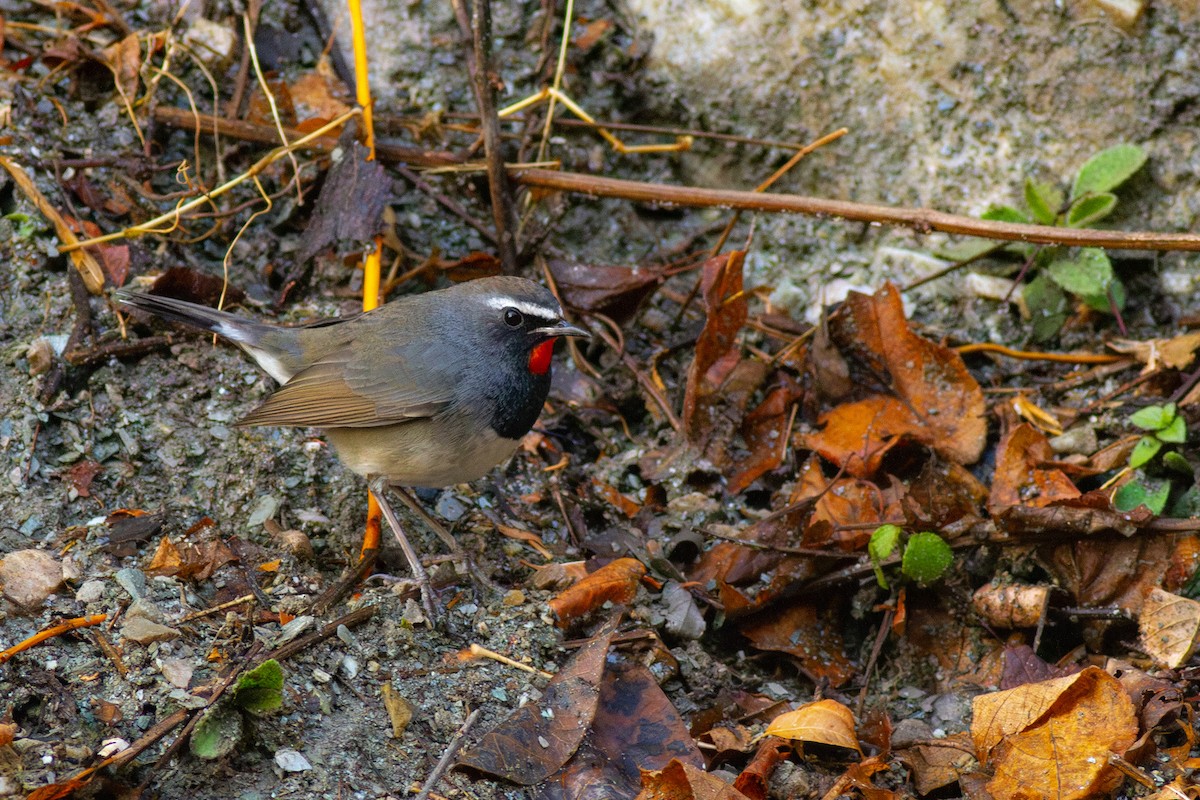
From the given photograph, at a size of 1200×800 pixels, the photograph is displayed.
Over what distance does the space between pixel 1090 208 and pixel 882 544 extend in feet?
7.22

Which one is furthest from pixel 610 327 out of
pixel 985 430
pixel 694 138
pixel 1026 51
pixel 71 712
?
pixel 71 712

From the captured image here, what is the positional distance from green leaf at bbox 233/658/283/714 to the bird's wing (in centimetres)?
148

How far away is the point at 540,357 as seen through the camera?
15.7ft

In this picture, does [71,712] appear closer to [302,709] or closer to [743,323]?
[302,709]

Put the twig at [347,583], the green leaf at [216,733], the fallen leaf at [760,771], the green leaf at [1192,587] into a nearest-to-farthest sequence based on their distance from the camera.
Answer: the green leaf at [216,733] → the fallen leaf at [760,771] → the twig at [347,583] → the green leaf at [1192,587]

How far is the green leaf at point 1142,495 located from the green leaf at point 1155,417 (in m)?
0.24

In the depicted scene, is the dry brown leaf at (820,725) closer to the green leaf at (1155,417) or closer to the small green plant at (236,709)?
the small green plant at (236,709)

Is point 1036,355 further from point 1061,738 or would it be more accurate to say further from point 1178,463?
point 1061,738

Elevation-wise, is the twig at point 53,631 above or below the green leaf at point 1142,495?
below

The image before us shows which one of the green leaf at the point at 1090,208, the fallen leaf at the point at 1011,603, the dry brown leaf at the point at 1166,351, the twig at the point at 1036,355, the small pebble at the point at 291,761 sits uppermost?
the green leaf at the point at 1090,208

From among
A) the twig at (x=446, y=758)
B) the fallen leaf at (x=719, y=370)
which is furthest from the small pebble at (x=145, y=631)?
the fallen leaf at (x=719, y=370)

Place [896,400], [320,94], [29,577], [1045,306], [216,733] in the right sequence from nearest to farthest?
1. [216,733]
2. [29,577]
3. [896,400]
4. [1045,306]
5. [320,94]

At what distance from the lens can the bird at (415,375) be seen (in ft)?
15.0

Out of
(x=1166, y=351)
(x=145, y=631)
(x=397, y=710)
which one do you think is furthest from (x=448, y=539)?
(x=1166, y=351)
